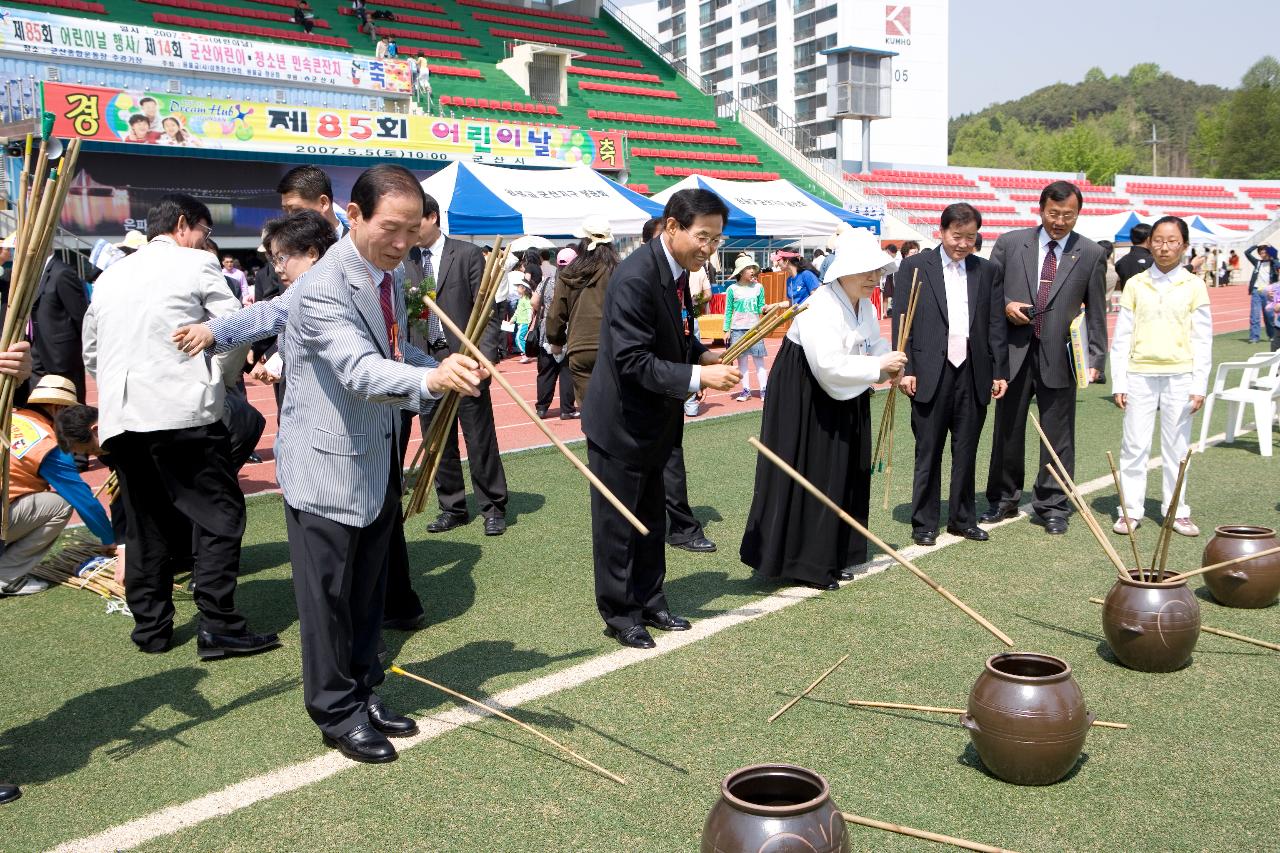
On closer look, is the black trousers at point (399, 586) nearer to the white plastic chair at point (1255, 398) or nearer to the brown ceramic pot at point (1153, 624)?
the brown ceramic pot at point (1153, 624)

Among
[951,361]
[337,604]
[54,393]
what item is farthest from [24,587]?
[951,361]

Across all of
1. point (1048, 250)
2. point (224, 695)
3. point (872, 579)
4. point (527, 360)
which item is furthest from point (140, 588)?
point (527, 360)

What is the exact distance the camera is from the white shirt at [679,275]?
14.3ft

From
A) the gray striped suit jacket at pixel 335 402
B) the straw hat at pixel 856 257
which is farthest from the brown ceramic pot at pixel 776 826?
the straw hat at pixel 856 257

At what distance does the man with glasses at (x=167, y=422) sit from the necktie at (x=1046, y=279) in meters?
4.86

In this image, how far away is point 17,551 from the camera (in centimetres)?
562

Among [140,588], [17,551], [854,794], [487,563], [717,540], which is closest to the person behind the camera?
[854,794]

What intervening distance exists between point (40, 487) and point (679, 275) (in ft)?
11.5

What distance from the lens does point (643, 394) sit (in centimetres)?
468

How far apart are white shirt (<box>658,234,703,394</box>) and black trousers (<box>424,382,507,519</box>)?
248 cm

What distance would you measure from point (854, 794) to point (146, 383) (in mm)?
3358

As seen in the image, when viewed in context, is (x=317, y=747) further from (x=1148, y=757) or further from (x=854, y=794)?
(x=1148, y=757)

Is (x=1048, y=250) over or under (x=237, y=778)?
over

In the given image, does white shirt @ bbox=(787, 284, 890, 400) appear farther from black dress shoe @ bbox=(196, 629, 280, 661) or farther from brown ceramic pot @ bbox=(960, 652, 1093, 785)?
black dress shoe @ bbox=(196, 629, 280, 661)
